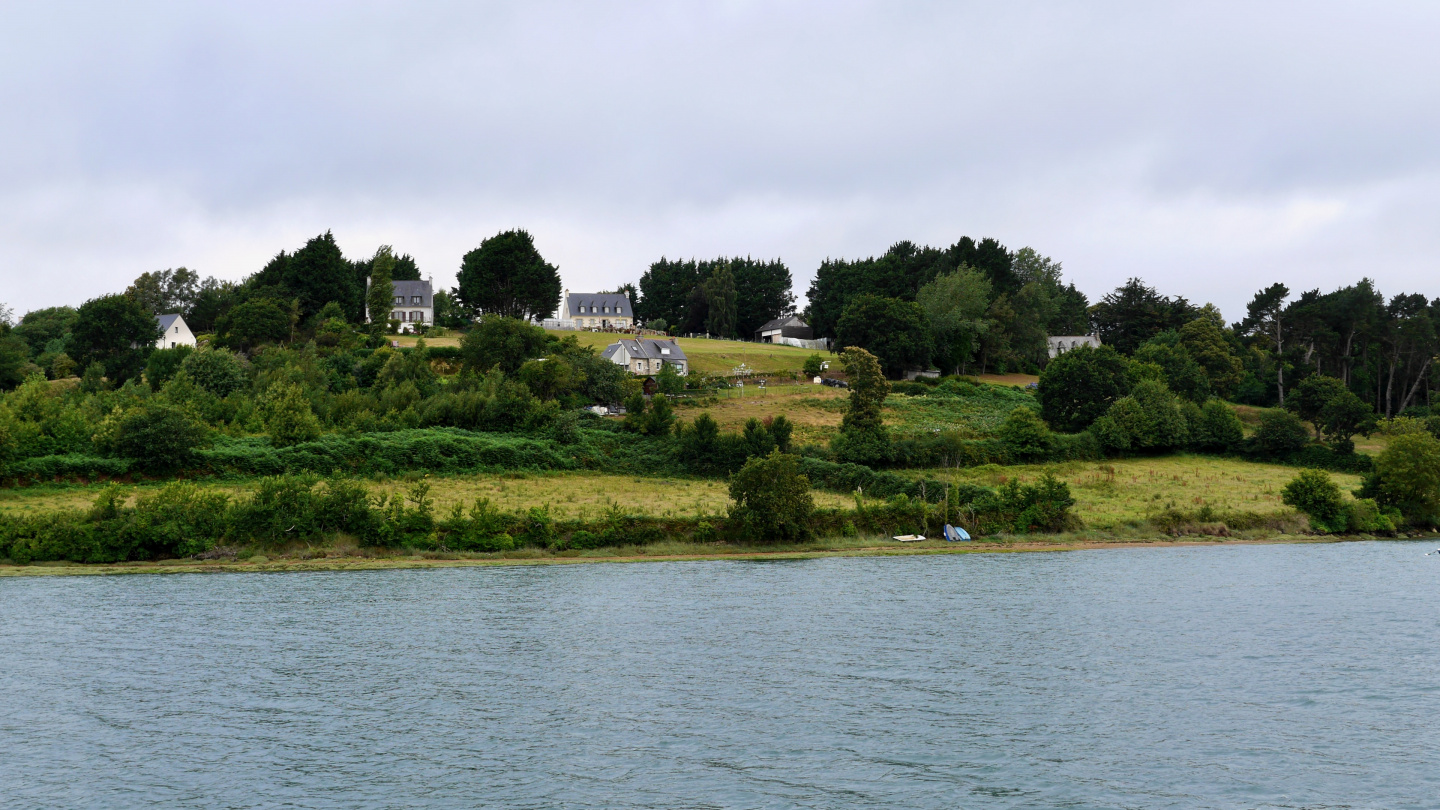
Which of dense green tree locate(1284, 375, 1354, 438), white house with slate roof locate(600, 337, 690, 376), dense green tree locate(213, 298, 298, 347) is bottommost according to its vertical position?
dense green tree locate(1284, 375, 1354, 438)

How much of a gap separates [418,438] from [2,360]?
1653 inches

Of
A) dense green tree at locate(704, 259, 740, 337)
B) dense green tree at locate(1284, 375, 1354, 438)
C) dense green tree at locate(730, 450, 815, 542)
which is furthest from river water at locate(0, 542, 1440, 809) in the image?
dense green tree at locate(704, 259, 740, 337)

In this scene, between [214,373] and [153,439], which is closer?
[153,439]

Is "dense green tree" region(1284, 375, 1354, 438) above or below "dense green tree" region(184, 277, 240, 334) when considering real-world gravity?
below

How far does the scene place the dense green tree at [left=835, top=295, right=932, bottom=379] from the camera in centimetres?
10419

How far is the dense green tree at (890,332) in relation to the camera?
342 ft

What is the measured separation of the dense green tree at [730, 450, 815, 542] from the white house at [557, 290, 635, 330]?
105 meters

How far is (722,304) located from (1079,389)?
244 ft

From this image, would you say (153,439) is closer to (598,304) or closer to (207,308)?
(207,308)

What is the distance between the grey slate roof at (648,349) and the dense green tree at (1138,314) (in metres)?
56.5

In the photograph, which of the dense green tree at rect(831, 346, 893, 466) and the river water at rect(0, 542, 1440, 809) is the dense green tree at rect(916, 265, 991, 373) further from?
the river water at rect(0, 542, 1440, 809)

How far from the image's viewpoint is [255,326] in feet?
310

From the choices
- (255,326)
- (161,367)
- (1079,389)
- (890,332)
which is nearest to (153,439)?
(161,367)

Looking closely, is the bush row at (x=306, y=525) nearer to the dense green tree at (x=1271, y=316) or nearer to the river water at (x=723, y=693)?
the river water at (x=723, y=693)
